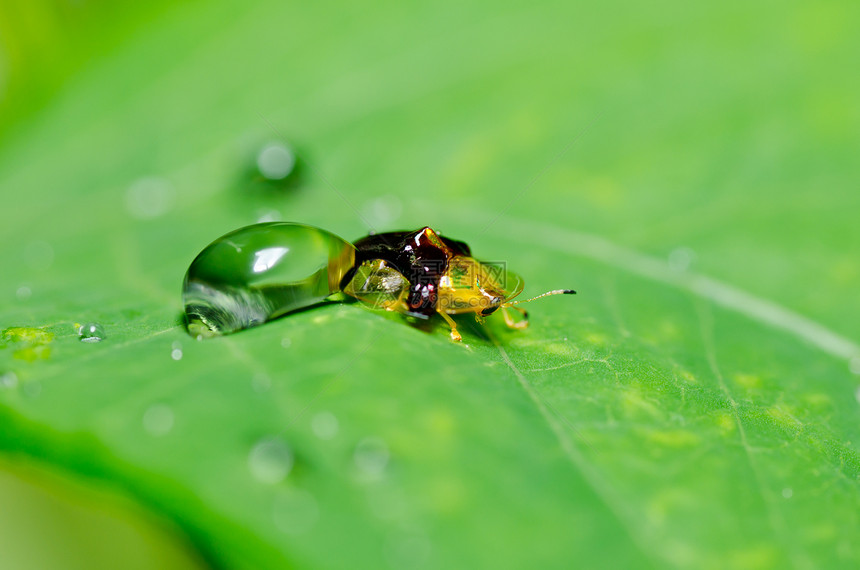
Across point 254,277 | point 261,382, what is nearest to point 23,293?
point 254,277

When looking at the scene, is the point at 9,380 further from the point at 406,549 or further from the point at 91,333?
the point at 406,549

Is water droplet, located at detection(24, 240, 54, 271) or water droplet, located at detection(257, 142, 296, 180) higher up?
water droplet, located at detection(257, 142, 296, 180)

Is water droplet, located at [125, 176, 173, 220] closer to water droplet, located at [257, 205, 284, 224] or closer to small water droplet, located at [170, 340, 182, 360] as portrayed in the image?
water droplet, located at [257, 205, 284, 224]

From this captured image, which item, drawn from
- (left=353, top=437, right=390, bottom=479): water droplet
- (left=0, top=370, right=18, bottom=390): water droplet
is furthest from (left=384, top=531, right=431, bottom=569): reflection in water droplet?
(left=0, top=370, right=18, bottom=390): water droplet

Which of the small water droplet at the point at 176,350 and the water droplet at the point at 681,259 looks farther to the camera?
the water droplet at the point at 681,259

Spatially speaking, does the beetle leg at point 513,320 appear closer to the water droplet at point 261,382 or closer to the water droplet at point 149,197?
the water droplet at point 261,382

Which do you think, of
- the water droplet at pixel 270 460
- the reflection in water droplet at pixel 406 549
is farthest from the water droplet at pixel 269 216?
the reflection in water droplet at pixel 406 549

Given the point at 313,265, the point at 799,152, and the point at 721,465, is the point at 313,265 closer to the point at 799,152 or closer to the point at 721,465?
the point at 721,465
